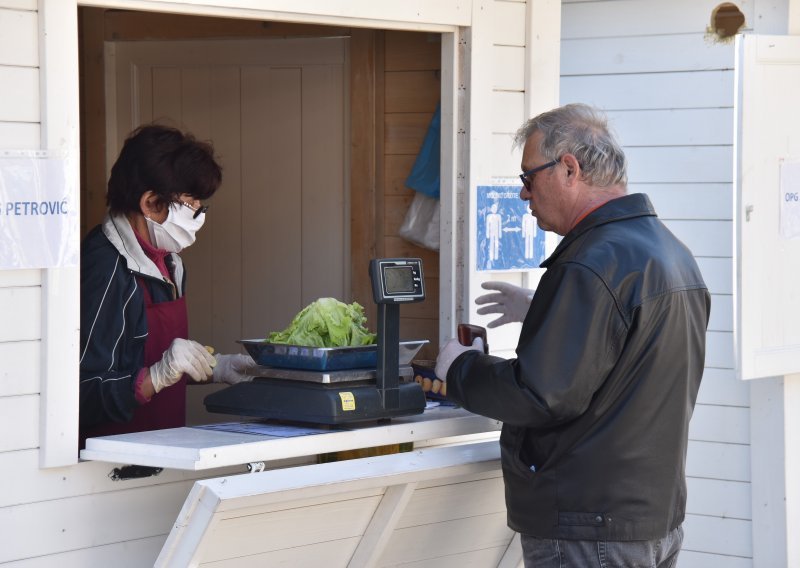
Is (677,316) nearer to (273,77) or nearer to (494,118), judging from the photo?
(494,118)

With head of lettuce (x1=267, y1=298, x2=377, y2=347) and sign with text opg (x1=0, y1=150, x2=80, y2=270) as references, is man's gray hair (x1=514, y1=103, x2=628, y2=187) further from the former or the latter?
sign with text opg (x1=0, y1=150, x2=80, y2=270)

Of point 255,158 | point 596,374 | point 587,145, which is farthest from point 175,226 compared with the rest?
point 255,158

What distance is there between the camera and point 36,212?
10.2 feet

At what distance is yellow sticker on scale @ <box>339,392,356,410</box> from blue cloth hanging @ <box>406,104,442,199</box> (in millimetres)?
1788

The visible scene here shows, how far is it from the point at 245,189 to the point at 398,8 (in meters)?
1.84

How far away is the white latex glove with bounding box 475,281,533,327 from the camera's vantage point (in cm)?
374

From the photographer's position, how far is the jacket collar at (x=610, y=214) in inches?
117

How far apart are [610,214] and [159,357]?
1.64 m

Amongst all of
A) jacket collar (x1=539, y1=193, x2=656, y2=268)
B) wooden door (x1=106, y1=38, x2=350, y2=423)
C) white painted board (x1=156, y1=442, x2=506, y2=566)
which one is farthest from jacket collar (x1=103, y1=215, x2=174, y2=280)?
wooden door (x1=106, y1=38, x2=350, y2=423)

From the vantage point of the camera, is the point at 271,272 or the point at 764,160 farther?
the point at 271,272

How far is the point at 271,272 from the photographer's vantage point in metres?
5.34

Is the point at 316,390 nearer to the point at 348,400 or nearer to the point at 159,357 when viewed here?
the point at 348,400

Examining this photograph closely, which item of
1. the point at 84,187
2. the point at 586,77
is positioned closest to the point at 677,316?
the point at 586,77

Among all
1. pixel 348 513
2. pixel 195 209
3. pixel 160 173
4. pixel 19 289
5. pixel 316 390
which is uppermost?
pixel 160 173
